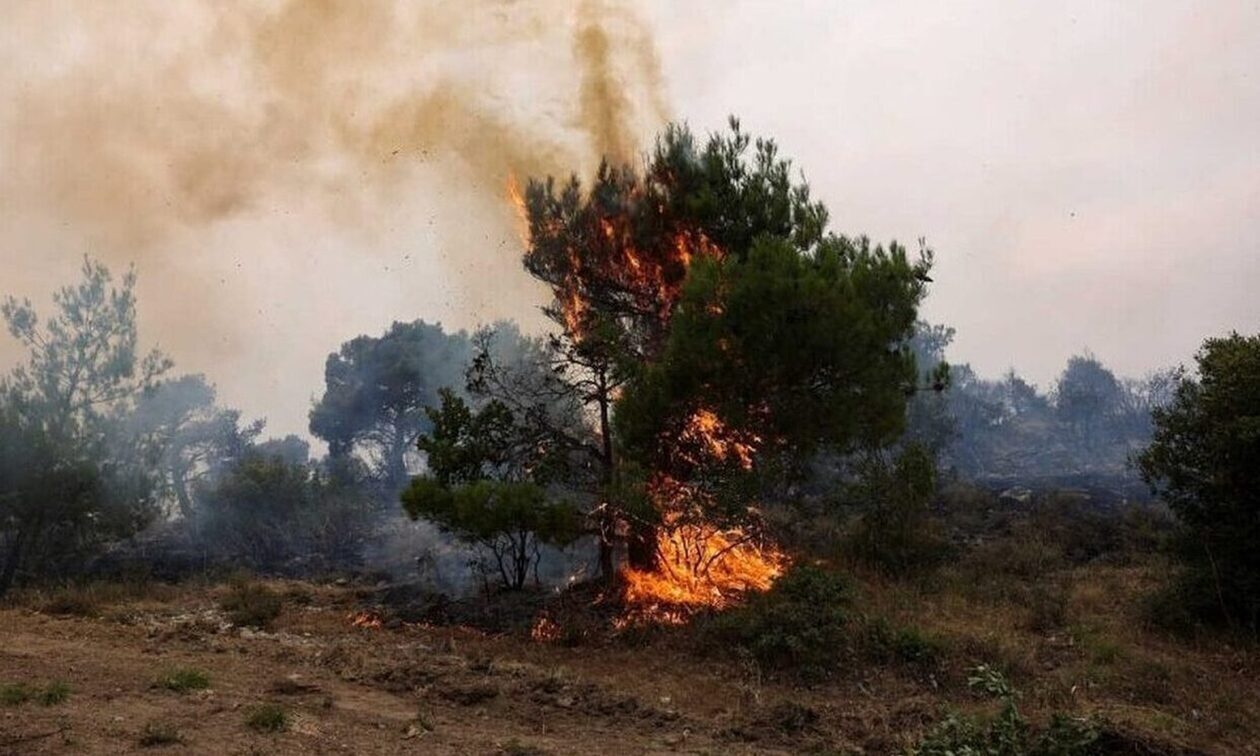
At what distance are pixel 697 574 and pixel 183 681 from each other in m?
8.54

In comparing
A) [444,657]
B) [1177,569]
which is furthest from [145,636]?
[1177,569]

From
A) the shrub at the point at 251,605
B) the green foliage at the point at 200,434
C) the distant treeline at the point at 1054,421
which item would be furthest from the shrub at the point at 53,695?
the distant treeline at the point at 1054,421

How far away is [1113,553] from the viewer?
66.2 ft

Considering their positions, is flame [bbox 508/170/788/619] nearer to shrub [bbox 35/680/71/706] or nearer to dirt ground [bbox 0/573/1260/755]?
dirt ground [bbox 0/573/1260/755]

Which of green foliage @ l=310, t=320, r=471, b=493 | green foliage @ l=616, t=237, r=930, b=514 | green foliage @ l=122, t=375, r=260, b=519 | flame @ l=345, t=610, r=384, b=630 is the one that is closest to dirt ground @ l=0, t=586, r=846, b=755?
flame @ l=345, t=610, r=384, b=630

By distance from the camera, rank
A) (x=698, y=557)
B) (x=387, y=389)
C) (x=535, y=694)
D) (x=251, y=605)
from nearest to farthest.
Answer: (x=535, y=694) → (x=698, y=557) → (x=251, y=605) → (x=387, y=389)

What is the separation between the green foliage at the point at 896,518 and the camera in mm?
17656

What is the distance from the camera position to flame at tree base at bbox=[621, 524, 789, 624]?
1383 centimetres

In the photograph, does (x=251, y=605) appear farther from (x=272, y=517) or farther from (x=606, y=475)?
(x=272, y=517)

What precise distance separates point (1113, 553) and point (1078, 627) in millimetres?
9495

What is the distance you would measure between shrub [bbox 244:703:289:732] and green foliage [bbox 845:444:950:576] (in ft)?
42.6

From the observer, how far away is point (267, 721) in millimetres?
7598

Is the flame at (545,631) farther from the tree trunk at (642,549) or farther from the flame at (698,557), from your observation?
the tree trunk at (642,549)

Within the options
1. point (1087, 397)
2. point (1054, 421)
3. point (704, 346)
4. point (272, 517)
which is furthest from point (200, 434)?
point (1054, 421)
